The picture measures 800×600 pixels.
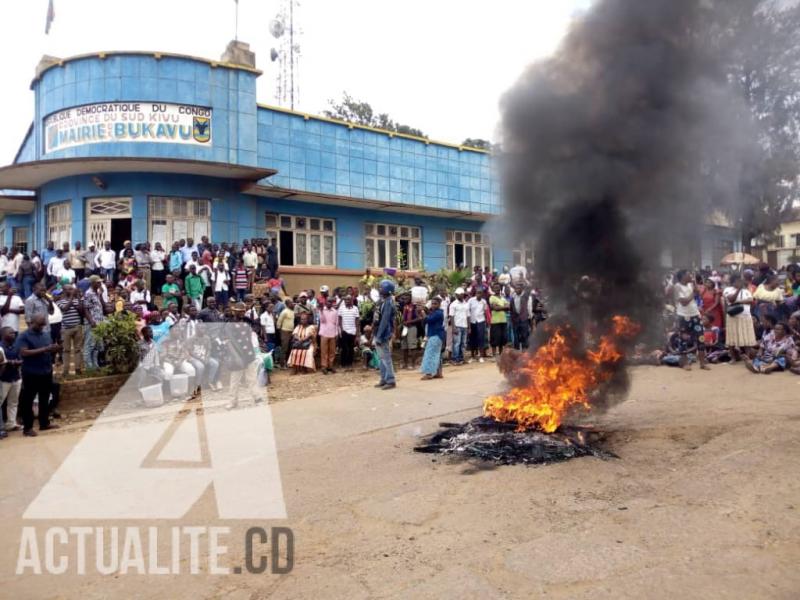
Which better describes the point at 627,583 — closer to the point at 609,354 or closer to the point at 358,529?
the point at 358,529

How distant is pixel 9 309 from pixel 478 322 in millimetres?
8728

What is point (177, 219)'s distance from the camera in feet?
52.3

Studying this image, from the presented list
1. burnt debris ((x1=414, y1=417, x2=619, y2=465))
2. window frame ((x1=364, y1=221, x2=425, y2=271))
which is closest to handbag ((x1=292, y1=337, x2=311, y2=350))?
burnt debris ((x1=414, y1=417, x2=619, y2=465))

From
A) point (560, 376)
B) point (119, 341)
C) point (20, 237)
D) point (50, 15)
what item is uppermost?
point (50, 15)

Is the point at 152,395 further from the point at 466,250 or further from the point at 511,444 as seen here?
the point at 466,250

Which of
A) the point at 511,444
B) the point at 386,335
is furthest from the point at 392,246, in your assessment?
the point at 511,444

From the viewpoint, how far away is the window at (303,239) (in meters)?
18.0

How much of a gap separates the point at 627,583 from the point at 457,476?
2.21 m

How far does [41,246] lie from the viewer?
16.9m

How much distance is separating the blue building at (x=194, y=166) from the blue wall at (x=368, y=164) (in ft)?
0.14

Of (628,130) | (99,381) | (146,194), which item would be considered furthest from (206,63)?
(628,130)

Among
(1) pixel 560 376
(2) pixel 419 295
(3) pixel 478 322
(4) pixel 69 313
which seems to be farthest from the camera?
(2) pixel 419 295

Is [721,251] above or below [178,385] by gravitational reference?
above

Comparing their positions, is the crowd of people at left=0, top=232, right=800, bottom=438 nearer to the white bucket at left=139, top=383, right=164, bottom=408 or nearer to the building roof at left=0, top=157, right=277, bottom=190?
the white bucket at left=139, top=383, right=164, bottom=408
